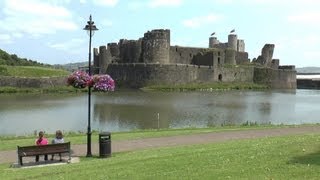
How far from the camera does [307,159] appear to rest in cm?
1138

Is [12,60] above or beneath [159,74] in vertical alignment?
above

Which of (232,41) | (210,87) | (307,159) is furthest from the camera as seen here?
(232,41)

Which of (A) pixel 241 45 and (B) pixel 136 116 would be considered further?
(A) pixel 241 45

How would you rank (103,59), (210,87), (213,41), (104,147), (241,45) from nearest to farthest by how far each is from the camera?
(104,147) → (210,87) → (103,59) → (213,41) → (241,45)

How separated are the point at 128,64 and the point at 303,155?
187 ft

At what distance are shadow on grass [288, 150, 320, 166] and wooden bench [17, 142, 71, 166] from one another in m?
6.45

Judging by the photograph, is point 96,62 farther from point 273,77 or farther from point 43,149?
point 43,149

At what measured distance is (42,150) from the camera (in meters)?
14.5

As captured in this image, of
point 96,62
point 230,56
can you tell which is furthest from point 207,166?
point 230,56

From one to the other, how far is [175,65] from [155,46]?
3766 millimetres

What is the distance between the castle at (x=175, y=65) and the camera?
67312 mm

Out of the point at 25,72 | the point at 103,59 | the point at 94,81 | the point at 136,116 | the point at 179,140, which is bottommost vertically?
the point at 136,116

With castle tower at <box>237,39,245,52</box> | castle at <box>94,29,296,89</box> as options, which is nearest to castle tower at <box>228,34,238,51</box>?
castle tower at <box>237,39,245,52</box>

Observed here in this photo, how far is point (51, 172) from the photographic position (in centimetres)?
1276
